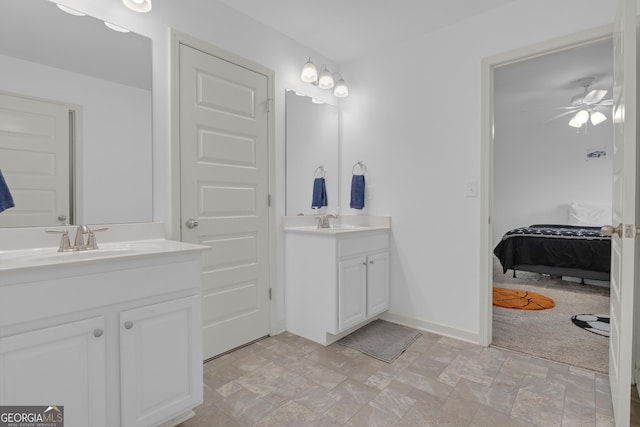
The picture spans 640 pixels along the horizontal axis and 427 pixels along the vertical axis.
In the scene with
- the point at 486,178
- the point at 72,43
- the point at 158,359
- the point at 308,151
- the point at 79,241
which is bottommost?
the point at 158,359

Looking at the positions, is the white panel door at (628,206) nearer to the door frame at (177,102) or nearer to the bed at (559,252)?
the door frame at (177,102)

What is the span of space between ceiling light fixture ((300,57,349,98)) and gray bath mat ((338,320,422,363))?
6.73ft

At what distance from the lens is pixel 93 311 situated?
125 cm

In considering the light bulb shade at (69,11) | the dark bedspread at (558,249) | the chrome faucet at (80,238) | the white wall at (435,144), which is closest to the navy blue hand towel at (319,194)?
the white wall at (435,144)

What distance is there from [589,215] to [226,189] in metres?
5.72

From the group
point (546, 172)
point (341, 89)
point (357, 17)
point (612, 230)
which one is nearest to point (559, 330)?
point (612, 230)

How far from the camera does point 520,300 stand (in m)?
3.53

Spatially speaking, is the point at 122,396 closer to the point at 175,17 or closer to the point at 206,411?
the point at 206,411

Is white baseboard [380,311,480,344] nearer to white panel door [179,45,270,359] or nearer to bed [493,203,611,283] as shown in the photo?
white panel door [179,45,270,359]

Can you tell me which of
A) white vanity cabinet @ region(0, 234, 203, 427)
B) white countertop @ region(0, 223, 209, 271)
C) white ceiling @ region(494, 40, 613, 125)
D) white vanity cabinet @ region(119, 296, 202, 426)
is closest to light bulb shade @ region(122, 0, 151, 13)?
white countertop @ region(0, 223, 209, 271)

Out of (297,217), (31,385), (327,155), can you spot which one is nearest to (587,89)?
(327,155)

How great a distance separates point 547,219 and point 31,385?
6.82 metres

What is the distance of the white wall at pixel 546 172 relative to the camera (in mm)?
5449

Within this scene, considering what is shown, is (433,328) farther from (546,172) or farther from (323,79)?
(546,172)
